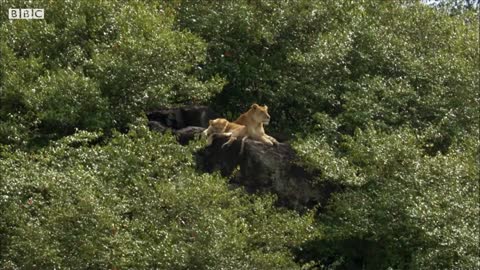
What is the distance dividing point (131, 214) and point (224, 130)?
9.53ft

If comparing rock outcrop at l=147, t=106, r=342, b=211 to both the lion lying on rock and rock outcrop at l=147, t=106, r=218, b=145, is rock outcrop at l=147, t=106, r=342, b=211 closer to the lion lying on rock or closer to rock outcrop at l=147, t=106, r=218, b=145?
rock outcrop at l=147, t=106, r=218, b=145

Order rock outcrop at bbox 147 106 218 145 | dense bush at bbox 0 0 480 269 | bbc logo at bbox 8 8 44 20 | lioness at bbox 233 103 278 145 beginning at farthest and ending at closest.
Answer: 1. bbc logo at bbox 8 8 44 20
2. lioness at bbox 233 103 278 145
3. rock outcrop at bbox 147 106 218 145
4. dense bush at bbox 0 0 480 269

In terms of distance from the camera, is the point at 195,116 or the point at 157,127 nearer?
the point at 157,127

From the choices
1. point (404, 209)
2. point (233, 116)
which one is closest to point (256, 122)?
point (404, 209)

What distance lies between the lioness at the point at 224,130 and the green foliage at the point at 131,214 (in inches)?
41.9

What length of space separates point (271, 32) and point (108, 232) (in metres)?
7.73

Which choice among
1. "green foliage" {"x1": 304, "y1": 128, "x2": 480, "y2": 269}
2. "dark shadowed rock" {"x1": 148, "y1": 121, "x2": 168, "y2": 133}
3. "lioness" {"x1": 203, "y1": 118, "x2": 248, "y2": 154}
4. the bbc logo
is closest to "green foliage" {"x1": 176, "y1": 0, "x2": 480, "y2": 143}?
"green foliage" {"x1": 304, "y1": 128, "x2": 480, "y2": 269}

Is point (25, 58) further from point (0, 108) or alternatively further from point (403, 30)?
point (403, 30)

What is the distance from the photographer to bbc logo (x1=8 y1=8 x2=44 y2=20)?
2041 centimetres

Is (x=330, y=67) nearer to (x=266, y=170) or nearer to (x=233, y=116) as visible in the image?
(x=233, y=116)

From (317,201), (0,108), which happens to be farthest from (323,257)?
(0,108)

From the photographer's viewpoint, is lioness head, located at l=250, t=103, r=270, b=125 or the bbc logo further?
the bbc logo

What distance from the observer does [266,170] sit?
63.5ft

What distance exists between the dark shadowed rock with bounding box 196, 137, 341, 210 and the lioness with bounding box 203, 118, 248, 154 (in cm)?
8
